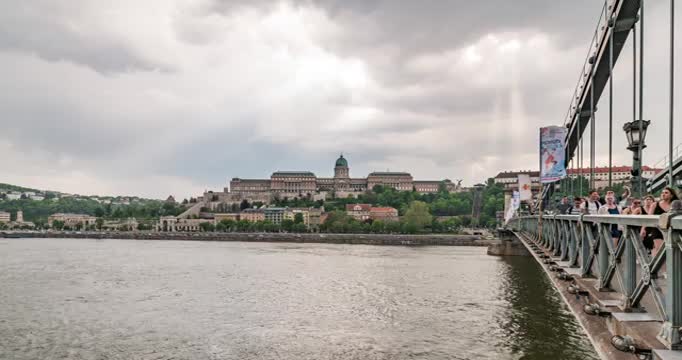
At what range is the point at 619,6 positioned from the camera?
10945mm

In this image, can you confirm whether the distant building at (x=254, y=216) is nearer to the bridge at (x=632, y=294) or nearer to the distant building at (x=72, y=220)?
the distant building at (x=72, y=220)

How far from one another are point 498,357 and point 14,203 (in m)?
185

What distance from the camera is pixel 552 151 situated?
1191cm

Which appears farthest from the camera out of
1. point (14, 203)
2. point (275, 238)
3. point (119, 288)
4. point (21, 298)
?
point (14, 203)

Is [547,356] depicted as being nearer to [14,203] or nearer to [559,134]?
[559,134]

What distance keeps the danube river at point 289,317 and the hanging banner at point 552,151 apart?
12.0ft

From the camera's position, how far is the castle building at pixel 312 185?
151000 mm

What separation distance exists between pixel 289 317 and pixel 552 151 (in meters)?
8.67

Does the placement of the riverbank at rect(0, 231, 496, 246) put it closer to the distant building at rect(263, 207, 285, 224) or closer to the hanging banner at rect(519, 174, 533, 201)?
the distant building at rect(263, 207, 285, 224)

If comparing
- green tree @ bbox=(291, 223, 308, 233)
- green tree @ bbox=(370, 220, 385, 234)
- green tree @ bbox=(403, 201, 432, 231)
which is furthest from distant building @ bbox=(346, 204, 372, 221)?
green tree @ bbox=(370, 220, 385, 234)

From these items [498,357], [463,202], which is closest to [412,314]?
[498,357]

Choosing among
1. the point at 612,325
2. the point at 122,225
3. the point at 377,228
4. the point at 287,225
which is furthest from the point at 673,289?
the point at 122,225

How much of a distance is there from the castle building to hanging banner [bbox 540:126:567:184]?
137m

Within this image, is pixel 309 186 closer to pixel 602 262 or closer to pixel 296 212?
pixel 296 212
